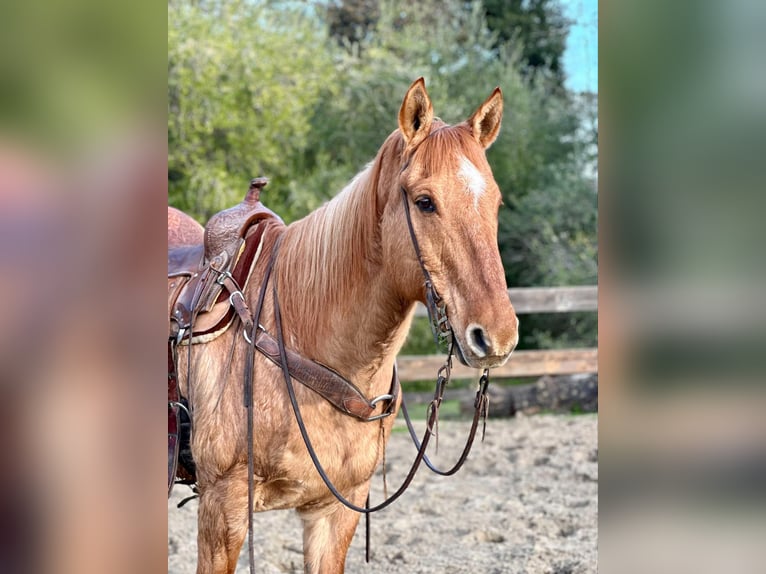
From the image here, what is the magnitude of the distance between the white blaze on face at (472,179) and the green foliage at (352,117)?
27.1 ft

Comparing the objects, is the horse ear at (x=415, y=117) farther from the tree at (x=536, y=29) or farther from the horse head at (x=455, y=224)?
the tree at (x=536, y=29)

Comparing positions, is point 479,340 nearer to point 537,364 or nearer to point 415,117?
point 415,117

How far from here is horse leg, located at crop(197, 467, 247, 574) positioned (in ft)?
7.50

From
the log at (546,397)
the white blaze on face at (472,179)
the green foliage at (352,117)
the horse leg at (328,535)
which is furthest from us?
the green foliage at (352,117)

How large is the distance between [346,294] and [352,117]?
9156mm

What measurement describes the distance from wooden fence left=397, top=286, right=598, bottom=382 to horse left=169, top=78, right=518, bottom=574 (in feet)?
16.7

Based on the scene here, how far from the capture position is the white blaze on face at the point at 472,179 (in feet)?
6.19

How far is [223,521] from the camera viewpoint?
230 centimetres
